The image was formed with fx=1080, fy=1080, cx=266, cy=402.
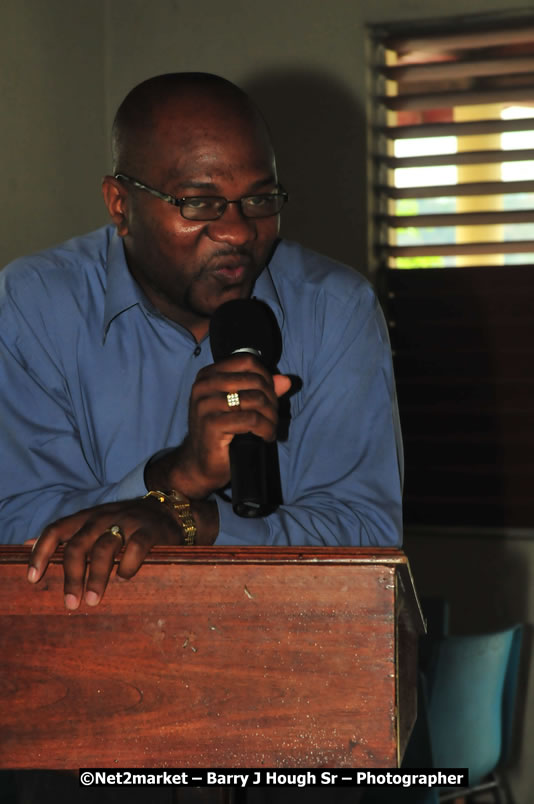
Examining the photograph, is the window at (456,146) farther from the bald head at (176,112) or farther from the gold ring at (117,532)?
the gold ring at (117,532)

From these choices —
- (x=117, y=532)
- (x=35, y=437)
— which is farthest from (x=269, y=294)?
(x=117, y=532)

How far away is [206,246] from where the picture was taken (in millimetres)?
1636

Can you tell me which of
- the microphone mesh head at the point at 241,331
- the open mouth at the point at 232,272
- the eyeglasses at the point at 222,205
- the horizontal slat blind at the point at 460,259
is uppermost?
the eyeglasses at the point at 222,205

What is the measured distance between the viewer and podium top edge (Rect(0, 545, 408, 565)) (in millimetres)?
896

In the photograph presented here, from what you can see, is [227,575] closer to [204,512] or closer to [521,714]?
[204,512]

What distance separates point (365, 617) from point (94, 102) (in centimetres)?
301

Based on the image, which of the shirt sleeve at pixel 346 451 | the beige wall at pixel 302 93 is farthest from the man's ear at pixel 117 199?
the beige wall at pixel 302 93

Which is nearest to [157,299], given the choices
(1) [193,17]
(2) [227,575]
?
(2) [227,575]

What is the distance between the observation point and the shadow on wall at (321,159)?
3656mm

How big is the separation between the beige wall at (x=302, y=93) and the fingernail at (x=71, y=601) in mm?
2588

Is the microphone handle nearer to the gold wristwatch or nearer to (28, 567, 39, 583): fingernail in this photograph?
the gold wristwatch

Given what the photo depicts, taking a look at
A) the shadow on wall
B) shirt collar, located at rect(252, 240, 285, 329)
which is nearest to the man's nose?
shirt collar, located at rect(252, 240, 285, 329)

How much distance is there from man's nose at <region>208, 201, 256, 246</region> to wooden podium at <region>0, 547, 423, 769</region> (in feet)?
2.44

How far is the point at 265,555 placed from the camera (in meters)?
0.92
